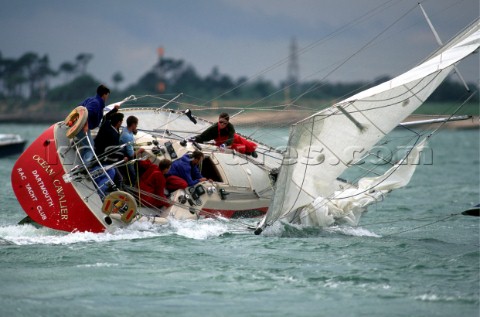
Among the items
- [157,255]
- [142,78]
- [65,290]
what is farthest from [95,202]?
[142,78]

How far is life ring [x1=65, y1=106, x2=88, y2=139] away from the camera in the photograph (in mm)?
14219

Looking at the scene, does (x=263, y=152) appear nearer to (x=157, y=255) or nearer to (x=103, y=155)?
(x=103, y=155)

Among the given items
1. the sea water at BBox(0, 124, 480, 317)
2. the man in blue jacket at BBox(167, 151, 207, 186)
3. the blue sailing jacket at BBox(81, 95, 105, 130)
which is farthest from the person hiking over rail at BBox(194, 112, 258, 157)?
the blue sailing jacket at BBox(81, 95, 105, 130)

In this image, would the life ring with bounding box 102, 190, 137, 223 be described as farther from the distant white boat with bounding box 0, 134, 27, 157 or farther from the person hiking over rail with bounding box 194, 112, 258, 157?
the distant white boat with bounding box 0, 134, 27, 157

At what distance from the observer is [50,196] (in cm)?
1421

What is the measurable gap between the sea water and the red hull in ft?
0.79

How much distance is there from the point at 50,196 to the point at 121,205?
1043 millimetres

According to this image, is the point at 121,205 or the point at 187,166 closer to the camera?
the point at 121,205

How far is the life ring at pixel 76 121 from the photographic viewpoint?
14219 mm

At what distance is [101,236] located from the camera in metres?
14.1

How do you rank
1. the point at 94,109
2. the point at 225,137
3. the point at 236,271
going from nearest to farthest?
the point at 236,271 → the point at 94,109 → the point at 225,137

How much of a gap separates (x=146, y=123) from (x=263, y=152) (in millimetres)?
2223

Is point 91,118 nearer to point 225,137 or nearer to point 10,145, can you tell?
point 225,137

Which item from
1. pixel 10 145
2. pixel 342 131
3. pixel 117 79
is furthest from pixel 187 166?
pixel 117 79
